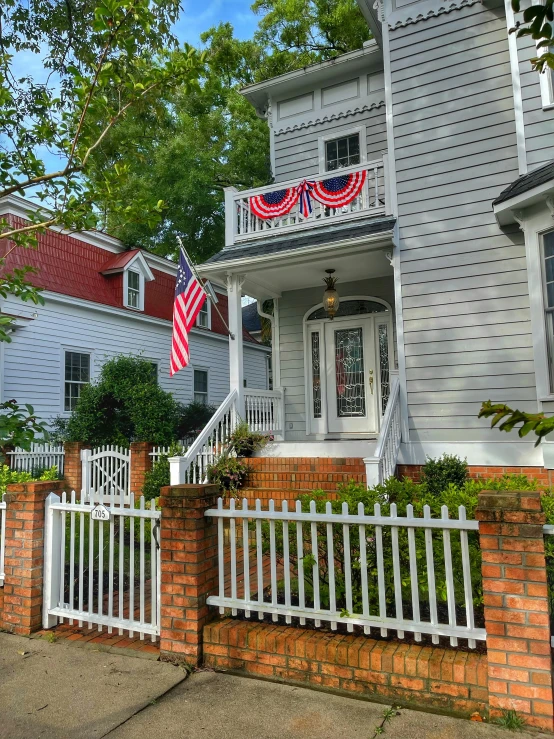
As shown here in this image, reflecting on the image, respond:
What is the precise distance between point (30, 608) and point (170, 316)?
14.0 m

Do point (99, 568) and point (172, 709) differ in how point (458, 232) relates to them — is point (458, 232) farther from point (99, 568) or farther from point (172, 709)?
point (172, 709)

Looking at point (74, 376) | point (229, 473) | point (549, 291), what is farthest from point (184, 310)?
point (74, 376)

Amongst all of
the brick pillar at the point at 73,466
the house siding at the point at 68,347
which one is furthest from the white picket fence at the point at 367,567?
the house siding at the point at 68,347

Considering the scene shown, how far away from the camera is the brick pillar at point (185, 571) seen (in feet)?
11.6

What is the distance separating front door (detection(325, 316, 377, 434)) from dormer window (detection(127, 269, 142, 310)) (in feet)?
28.1

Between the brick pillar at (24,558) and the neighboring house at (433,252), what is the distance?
12.0 feet

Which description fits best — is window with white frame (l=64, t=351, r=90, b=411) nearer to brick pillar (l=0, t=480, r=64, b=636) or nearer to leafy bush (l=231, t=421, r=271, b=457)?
leafy bush (l=231, t=421, r=271, b=457)

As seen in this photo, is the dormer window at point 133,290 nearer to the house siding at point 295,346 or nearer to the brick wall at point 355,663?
the house siding at point 295,346

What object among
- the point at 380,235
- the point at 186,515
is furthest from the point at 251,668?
the point at 380,235

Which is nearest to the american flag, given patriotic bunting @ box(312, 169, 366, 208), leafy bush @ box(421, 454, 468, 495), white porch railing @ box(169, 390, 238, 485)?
white porch railing @ box(169, 390, 238, 485)

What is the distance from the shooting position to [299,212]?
873 cm

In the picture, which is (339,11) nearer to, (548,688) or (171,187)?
(171,187)

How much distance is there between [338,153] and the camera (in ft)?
33.7

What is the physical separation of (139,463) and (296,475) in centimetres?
400
